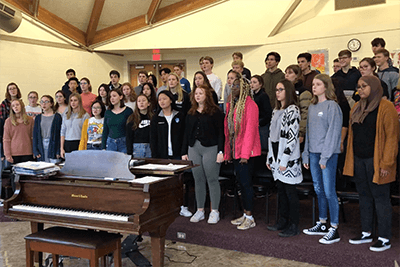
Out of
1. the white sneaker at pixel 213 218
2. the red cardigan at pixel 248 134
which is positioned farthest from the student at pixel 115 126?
the red cardigan at pixel 248 134

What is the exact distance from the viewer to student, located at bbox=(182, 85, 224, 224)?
437 centimetres

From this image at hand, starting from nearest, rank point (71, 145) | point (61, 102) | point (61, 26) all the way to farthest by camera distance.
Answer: point (71, 145), point (61, 102), point (61, 26)

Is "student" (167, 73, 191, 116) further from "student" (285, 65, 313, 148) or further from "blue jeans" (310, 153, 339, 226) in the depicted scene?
"blue jeans" (310, 153, 339, 226)

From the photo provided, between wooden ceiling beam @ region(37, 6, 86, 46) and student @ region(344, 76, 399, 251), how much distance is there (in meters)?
7.25

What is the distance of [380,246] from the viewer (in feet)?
11.4

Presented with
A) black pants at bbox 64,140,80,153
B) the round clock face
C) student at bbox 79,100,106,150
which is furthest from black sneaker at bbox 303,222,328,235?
the round clock face

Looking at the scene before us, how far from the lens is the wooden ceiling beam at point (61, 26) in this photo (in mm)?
8664

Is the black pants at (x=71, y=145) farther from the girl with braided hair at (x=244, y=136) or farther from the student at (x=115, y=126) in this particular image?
the girl with braided hair at (x=244, y=136)

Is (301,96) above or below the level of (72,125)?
above

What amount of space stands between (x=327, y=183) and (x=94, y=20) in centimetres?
739

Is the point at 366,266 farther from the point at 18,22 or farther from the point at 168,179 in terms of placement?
the point at 18,22

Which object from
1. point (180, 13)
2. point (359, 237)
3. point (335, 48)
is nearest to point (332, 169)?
point (359, 237)

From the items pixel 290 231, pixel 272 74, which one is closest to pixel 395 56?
pixel 272 74

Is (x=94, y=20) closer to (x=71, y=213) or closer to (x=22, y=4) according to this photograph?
(x=22, y=4)
